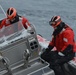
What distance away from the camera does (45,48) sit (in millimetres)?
7191

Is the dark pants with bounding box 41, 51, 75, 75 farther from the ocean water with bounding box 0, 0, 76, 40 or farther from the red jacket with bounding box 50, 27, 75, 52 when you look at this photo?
the ocean water with bounding box 0, 0, 76, 40

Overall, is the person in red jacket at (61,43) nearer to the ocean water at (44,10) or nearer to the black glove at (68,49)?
the black glove at (68,49)

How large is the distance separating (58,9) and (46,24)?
5.14 feet

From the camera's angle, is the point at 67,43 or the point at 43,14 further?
the point at 43,14

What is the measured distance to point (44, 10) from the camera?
40.0 ft

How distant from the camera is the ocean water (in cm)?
1087

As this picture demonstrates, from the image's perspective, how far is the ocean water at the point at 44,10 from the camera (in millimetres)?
10867

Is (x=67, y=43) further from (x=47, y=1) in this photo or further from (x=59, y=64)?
(x=47, y=1)

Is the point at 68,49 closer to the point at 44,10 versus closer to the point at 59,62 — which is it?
the point at 59,62

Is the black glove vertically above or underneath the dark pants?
above

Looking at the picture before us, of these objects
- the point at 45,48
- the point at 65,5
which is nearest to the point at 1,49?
the point at 45,48

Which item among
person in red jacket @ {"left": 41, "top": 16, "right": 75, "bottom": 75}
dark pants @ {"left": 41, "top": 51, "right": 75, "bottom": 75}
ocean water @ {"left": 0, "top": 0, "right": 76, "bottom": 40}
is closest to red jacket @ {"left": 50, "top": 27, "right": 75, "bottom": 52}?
person in red jacket @ {"left": 41, "top": 16, "right": 75, "bottom": 75}

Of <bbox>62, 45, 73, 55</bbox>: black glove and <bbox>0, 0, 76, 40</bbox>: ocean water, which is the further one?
<bbox>0, 0, 76, 40</bbox>: ocean water

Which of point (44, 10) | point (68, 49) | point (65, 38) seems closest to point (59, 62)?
point (68, 49)
